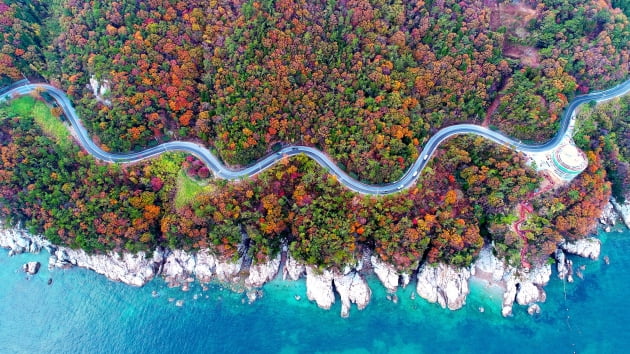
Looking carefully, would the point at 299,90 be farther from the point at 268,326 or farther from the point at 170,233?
the point at 268,326

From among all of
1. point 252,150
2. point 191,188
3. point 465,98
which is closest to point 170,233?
point 191,188

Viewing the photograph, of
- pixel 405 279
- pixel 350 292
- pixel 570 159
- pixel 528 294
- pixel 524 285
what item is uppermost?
pixel 570 159

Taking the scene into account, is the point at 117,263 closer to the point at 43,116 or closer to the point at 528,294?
the point at 43,116

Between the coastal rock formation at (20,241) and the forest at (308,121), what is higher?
the forest at (308,121)

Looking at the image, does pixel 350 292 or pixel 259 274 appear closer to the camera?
pixel 350 292

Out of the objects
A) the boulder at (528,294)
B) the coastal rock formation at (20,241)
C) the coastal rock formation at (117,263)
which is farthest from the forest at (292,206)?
the boulder at (528,294)

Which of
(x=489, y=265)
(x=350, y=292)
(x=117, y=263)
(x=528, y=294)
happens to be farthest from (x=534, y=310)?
(x=117, y=263)

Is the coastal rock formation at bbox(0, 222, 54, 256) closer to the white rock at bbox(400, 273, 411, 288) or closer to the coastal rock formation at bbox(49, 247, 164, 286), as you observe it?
the coastal rock formation at bbox(49, 247, 164, 286)

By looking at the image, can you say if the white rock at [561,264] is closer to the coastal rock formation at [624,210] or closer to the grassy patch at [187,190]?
the coastal rock formation at [624,210]
